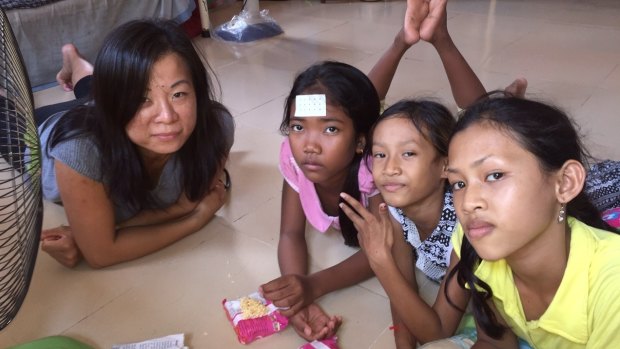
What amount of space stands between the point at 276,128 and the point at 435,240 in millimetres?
1114

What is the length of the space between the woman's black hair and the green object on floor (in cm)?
79

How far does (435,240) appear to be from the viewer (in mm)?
1204

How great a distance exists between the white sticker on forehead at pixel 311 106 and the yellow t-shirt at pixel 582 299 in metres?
0.51

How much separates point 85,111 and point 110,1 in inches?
71.2

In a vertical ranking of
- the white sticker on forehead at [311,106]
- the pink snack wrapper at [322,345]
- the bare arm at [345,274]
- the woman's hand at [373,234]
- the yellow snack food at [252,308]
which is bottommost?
the pink snack wrapper at [322,345]

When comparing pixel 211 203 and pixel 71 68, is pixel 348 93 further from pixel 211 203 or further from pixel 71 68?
pixel 71 68

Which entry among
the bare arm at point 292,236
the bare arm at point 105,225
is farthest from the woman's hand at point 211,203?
the bare arm at point 292,236

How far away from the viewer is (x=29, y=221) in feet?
2.23

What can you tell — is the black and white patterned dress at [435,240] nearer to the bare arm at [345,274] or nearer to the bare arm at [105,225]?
the bare arm at [345,274]

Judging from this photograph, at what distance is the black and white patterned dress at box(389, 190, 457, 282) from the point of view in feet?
3.86

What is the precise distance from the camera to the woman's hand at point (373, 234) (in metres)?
1.04

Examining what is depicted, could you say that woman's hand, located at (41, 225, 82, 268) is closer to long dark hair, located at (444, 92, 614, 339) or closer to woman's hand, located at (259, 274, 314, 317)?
woman's hand, located at (259, 274, 314, 317)

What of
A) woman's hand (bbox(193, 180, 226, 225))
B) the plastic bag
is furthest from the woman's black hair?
the plastic bag

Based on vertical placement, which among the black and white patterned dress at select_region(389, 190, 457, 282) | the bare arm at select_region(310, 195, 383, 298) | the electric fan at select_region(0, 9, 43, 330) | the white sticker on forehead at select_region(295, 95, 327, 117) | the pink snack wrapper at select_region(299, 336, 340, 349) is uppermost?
the electric fan at select_region(0, 9, 43, 330)
